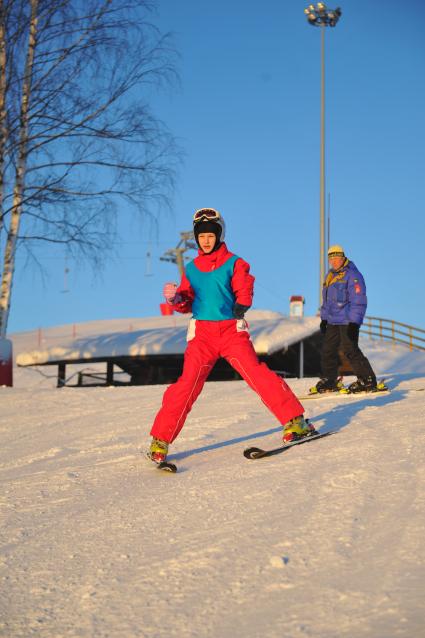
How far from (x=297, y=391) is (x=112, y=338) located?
415 inches

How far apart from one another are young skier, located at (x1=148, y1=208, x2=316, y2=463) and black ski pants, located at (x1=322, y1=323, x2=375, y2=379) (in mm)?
3273

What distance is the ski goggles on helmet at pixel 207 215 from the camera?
5.01m

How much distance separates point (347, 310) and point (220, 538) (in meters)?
5.46

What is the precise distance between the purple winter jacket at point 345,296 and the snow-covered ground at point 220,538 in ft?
7.08

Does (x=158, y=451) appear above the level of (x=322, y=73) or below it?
below

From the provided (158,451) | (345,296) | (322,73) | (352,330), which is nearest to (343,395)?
(352,330)

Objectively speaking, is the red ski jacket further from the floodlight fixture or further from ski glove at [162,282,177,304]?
the floodlight fixture

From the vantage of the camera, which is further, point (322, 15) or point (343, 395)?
point (322, 15)

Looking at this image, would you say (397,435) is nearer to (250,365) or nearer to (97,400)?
(250,365)

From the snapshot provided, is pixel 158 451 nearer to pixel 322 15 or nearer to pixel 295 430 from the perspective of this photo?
pixel 295 430

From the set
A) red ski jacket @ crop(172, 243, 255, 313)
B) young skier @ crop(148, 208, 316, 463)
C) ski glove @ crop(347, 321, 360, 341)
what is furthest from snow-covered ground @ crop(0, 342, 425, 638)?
ski glove @ crop(347, 321, 360, 341)

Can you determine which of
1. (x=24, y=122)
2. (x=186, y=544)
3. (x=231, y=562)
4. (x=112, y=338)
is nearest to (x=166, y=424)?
(x=186, y=544)

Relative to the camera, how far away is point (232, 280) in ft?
16.3

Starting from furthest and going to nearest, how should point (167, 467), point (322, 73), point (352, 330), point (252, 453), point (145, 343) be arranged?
point (322, 73) → point (145, 343) → point (352, 330) → point (252, 453) → point (167, 467)
